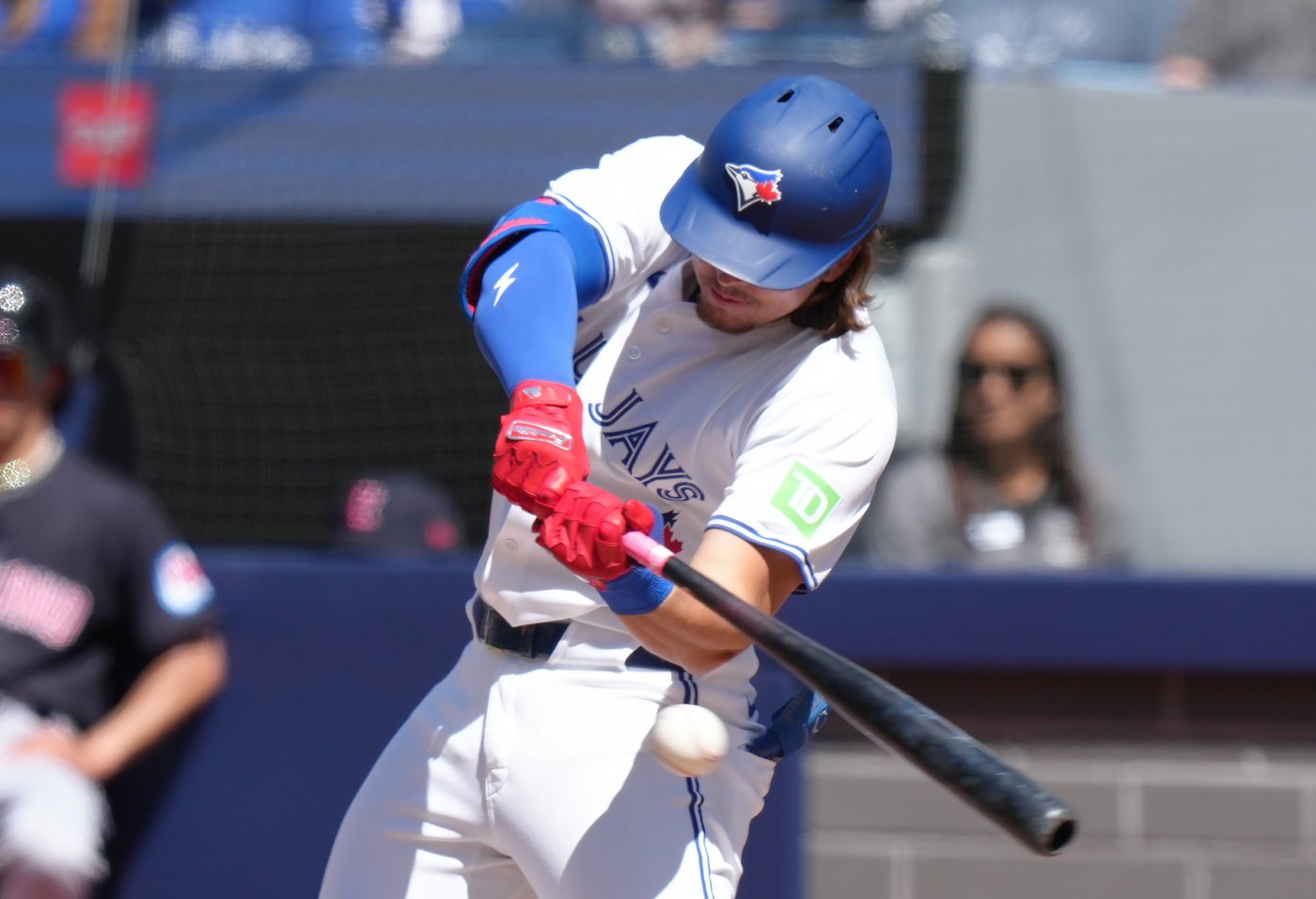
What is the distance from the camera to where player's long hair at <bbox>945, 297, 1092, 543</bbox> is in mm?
3793

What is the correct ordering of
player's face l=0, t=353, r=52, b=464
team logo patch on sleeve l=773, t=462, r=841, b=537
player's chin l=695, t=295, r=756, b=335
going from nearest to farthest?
team logo patch on sleeve l=773, t=462, r=841, b=537, player's chin l=695, t=295, r=756, b=335, player's face l=0, t=353, r=52, b=464

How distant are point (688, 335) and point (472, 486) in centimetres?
191

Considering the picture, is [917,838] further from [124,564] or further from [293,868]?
[124,564]

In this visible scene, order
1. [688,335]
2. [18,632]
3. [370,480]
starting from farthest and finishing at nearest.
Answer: [370,480] < [18,632] < [688,335]

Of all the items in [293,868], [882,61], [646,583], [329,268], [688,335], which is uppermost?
[882,61]

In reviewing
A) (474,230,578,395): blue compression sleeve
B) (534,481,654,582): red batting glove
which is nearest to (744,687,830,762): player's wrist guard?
(534,481,654,582): red batting glove

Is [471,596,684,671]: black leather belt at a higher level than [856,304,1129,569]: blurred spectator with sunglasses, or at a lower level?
lower

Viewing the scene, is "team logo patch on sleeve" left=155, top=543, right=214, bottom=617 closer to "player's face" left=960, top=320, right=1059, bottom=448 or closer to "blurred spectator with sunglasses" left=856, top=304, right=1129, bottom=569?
"blurred spectator with sunglasses" left=856, top=304, right=1129, bottom=569

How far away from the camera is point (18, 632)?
3270 millimetres

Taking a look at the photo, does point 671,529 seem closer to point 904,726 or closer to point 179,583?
point 904,726

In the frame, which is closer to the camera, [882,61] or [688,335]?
[688,335]

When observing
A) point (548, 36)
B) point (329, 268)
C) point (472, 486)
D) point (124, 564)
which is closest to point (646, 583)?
point (124, 564)

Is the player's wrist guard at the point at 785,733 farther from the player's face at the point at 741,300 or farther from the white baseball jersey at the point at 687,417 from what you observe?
the player's face at the point at 741,300

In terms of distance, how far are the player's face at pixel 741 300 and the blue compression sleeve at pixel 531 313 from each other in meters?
0.18
